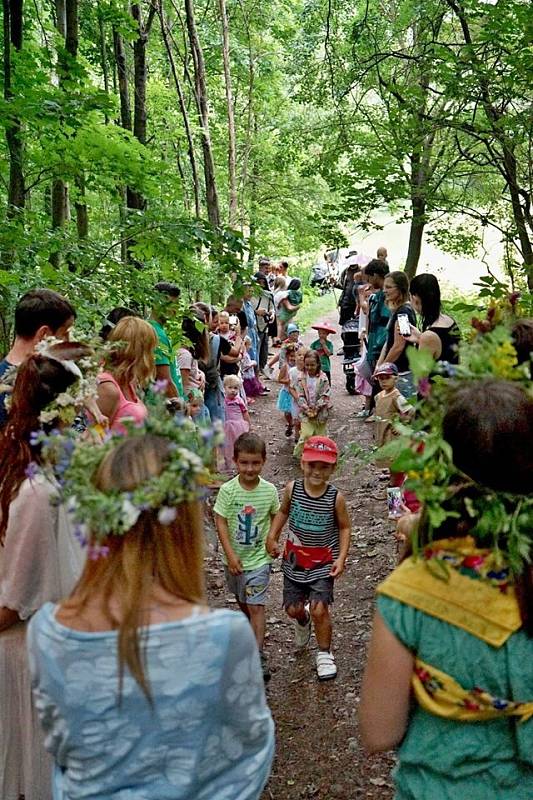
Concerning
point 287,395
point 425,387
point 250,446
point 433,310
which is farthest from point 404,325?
point 425,387

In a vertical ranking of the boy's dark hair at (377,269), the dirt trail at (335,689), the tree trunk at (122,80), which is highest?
the tree trunk at (122,80)

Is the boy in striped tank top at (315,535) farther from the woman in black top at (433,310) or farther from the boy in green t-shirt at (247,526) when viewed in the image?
the woman in black top at (433,310)

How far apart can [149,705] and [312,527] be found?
10.4ft

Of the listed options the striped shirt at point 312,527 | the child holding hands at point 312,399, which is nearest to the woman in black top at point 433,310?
the striped shirt at point 312,527

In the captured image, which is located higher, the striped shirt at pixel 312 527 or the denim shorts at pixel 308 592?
the striped shirt at pixel 312 527

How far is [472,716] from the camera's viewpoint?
70.4 inches

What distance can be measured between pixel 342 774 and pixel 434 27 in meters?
9.29

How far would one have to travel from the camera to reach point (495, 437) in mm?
1720

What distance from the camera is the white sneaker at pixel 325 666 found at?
498 centimetres

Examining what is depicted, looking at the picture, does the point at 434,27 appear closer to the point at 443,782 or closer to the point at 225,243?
the point at 225,243

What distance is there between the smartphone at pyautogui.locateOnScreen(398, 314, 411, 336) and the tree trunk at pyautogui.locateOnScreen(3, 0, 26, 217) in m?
3.48

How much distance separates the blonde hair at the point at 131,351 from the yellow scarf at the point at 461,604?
325cm

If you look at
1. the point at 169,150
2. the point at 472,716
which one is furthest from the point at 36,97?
the point at 169,150

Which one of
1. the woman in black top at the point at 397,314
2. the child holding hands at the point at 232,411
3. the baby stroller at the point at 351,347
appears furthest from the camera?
the baby stroller at the point at 351,347
